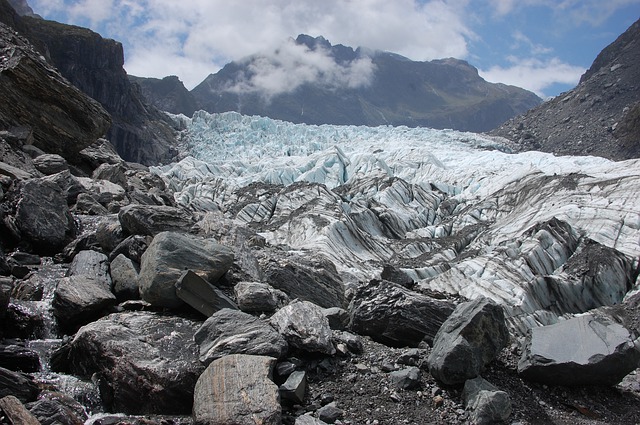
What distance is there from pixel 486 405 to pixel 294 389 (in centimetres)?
223

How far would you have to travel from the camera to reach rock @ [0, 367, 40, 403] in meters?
4.79

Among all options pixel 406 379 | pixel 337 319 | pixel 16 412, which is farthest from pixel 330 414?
pixel 16 412

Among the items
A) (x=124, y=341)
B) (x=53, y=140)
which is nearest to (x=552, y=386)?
(x=124, y=341)

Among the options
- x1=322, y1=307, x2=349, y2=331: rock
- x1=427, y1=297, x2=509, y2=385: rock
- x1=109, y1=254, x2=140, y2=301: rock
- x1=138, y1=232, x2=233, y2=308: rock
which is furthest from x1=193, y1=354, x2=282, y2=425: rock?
x1=109, y1=254, x2=140, y2=301: rock

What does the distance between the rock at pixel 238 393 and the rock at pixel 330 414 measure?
1.91 ft

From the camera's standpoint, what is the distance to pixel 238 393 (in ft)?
16.1

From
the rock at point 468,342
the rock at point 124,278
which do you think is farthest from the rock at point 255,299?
the rock at point 468,342

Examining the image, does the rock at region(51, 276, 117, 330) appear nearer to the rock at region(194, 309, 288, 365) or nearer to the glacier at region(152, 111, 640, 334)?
the rock at region(194, 309, 288, 365)

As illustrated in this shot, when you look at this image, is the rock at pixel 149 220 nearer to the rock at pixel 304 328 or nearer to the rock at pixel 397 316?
the rock at pixel 304 328

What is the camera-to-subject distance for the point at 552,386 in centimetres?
629

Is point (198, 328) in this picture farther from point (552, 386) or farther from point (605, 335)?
point (605, 335)

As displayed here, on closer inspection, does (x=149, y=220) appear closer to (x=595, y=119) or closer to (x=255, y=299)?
(x=255, y=299)

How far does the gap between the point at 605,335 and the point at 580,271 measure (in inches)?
453

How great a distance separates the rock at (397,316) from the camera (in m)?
7.12
